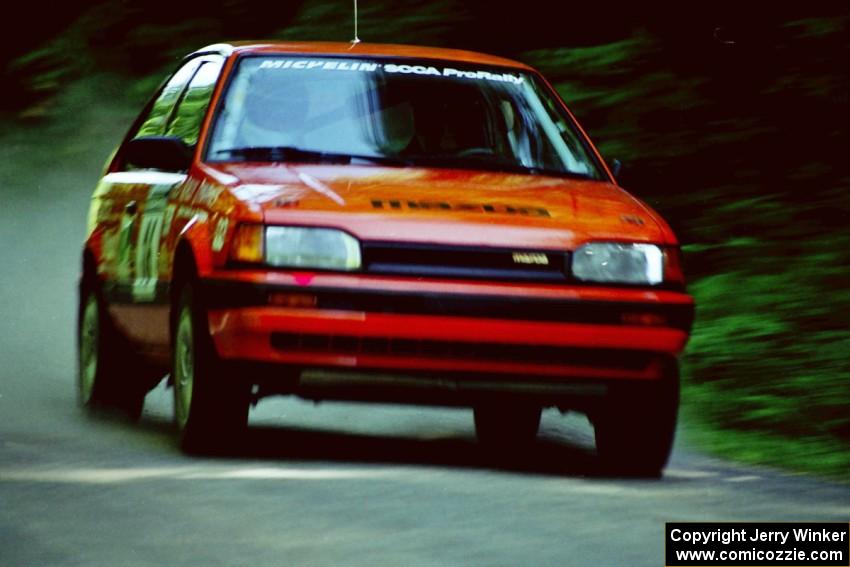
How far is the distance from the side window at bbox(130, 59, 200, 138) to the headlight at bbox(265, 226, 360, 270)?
83.6 inches

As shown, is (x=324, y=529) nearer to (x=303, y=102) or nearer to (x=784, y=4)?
(x=303, y=102)

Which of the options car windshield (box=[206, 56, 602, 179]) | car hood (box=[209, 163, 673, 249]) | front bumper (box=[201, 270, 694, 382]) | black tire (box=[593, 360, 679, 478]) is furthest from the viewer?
car windshield (box=[206, 56, 602, 179])

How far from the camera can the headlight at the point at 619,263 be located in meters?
8.78

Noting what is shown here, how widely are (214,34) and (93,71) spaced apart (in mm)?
1595

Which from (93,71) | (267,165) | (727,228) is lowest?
(93,71)

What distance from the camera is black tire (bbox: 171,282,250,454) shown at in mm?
8766

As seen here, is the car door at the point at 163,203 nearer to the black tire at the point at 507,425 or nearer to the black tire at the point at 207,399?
the black tire at the point at 207,399

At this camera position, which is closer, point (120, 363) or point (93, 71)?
point (120, 363)

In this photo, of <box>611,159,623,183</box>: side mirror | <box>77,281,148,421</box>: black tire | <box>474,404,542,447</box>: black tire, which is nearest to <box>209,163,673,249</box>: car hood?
<box>611,159,623,183</box>: side mirror

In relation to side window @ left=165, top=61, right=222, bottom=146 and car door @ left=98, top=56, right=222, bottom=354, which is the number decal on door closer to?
car door @ left=98, top=56, right=222, bottom=354

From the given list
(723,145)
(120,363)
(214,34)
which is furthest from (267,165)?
(214,34)

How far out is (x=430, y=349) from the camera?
860 cm

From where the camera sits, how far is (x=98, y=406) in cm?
1097

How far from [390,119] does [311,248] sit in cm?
129
